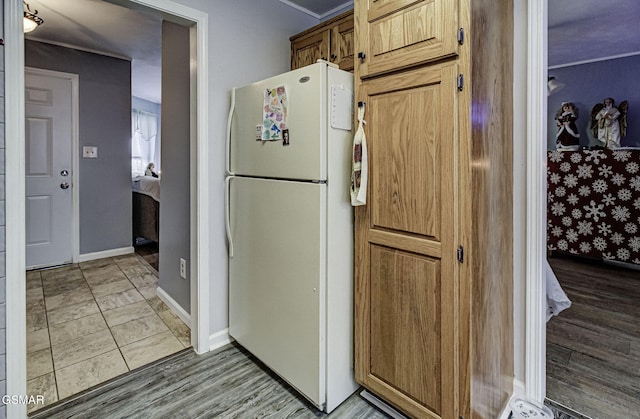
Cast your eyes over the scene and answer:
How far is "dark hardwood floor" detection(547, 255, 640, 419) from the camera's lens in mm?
1643

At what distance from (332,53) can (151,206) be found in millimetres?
3103

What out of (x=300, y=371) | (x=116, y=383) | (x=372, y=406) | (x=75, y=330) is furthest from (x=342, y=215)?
(x=75, y=330)

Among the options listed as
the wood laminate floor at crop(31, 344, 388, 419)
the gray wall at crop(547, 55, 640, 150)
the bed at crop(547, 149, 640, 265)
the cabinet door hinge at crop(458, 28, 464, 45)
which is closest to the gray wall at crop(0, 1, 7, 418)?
the wood laminate floor at crop(31, 344, 388, 419)

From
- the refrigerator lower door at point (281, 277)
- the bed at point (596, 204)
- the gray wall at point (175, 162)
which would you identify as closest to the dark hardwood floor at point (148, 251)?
the gray wall at point (175, 162)

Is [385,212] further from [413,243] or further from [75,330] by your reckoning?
[75,330]

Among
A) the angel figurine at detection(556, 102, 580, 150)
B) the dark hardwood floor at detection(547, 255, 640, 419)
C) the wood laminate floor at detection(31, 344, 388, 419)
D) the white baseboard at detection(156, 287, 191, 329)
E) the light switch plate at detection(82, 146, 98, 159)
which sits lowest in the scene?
the wood laminate floor at detection(31, 344, 388, 419)

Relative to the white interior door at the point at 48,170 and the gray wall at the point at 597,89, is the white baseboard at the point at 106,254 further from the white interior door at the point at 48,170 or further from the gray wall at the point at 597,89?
the gray wall at the point at 597,89

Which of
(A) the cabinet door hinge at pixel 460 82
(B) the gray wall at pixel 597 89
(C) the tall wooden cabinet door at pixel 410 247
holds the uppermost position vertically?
(B) the gray wall at pixel 597 89

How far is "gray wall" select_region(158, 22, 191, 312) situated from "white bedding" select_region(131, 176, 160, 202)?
1454mm

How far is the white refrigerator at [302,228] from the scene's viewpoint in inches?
59.8

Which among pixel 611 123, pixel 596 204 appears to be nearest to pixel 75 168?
pixel 596 204

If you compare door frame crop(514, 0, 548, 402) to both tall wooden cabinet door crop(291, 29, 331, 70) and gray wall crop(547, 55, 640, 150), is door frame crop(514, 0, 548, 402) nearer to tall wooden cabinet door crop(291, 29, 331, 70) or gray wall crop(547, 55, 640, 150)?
tall wooden cabinet door crop(291, 29, 331, 70)

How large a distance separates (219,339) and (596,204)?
399 cm

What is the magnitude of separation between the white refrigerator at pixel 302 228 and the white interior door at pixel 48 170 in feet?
9.81
